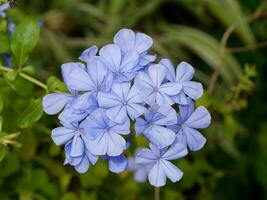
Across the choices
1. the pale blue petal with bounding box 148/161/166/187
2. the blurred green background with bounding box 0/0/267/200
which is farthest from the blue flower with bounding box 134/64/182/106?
the blurred green background with bounding box 0/0/267/200

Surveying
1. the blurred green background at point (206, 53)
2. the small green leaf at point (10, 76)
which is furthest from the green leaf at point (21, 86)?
the blurred green background at point (206, 53)

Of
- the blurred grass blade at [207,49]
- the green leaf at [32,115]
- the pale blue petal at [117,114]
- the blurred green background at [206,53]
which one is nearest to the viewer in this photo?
the pale blue petal at [117,114]

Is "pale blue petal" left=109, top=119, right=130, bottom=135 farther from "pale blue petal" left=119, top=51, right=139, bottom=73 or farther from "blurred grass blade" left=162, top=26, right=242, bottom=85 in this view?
"blurred grass blade" left=162, top=26, right=242, bottom=85

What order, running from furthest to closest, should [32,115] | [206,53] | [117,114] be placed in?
[206,53]
[32,115]
[117,114]

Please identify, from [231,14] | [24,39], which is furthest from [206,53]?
[24,39]

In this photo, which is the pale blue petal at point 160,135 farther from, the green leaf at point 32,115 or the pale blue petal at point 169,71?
the green leaf at point 32,115

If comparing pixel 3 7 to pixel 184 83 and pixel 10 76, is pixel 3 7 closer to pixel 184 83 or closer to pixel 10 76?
pixel 10 76
